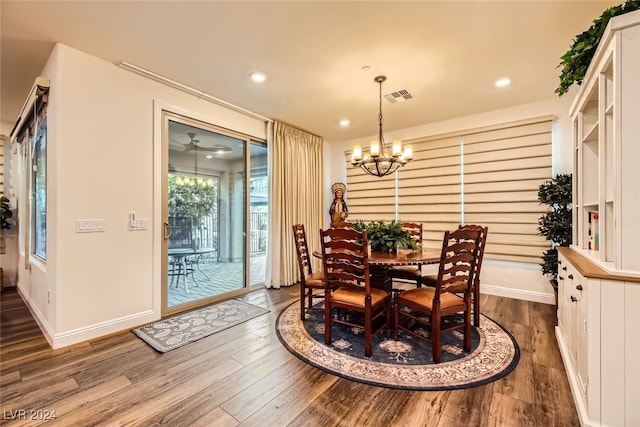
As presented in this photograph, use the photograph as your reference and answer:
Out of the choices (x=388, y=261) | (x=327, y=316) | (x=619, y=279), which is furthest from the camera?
(x=327, y=316)

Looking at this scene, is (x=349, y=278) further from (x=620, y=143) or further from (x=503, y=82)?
(x=503, y=82)

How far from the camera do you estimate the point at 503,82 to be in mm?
3123

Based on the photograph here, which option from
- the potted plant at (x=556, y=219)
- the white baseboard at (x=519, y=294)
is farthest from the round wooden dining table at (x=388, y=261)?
the white baseboard at (x=519, y=294)

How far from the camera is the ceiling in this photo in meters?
2.01

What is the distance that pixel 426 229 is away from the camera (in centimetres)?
455

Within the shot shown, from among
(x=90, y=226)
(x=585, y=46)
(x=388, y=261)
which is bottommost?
(x=388, y=261)

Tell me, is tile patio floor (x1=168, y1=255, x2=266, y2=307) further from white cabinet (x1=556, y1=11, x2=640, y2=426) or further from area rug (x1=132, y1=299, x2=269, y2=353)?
white cabinet (x1=556, y1=11, x2=640, y2=426)

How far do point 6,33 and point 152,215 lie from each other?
184 centimetres

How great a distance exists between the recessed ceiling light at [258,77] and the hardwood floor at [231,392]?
270 centimetres

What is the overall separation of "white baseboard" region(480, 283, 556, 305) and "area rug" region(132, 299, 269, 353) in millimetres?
3216

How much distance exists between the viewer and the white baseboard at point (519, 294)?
359 centimetres

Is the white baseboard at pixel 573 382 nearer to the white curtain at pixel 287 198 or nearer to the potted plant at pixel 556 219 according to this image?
the potted plant at pixel 556 219

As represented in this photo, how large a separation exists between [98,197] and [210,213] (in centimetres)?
128

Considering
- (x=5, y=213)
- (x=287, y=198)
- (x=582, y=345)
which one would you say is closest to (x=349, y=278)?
(x=582, y=345)
